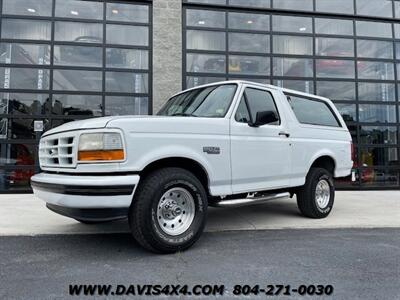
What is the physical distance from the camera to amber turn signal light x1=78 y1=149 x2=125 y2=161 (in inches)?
141

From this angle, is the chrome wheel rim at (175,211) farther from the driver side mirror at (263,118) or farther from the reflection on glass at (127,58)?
the reflection on glass at (127,58)

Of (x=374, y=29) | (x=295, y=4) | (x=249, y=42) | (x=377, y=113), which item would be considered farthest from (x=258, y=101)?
(x=374, y=29)

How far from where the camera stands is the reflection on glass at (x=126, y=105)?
9.44 meters

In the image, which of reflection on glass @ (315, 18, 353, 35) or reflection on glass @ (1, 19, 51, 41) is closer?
reflection on glass @ (1, 19, 51, 41)

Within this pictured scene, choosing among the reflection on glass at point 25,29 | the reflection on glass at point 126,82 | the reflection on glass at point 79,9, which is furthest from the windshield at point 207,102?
the reflection on glass at point 25,29

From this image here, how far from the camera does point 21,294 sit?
285 centimetres

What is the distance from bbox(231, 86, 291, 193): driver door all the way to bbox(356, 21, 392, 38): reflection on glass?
7267 mm

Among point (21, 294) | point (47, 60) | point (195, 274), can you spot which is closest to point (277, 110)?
point (195, 274)

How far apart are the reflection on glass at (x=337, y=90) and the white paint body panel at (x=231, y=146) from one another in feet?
15.0

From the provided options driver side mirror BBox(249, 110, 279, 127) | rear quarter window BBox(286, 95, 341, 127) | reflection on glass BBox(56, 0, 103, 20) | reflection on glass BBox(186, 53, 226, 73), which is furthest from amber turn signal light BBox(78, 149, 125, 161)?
A: reflection on glass BBox(56, 0, 103, 20)

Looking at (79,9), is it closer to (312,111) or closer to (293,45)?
(293,45)

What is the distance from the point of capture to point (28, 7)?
9.31 metres

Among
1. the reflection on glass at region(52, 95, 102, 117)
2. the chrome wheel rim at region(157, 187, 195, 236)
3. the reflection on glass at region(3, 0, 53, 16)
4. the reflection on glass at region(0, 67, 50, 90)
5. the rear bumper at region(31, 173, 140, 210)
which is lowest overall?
the chrome wheel rim at region(157, 187, 195, 236)

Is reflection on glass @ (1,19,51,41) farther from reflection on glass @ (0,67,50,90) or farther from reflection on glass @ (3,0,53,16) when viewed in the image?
reflection on glass @ (0,67,50,90)
